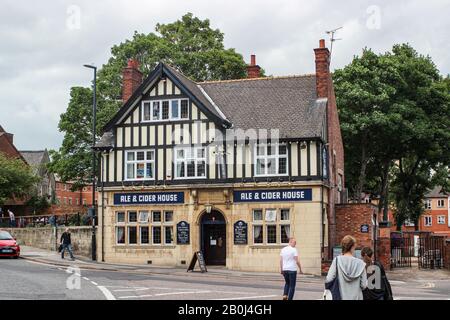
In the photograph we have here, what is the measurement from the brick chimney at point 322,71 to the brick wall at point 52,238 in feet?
48.6

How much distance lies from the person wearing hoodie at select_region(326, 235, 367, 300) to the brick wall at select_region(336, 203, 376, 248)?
72.4ft

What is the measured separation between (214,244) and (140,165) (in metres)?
5.66

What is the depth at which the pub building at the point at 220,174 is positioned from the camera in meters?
31.5

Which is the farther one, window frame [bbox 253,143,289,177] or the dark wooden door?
the dark wooden door

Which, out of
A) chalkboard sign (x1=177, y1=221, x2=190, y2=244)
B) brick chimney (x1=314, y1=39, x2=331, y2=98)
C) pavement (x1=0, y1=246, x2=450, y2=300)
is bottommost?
pavement (x1=0, y1=246, x2=450, y2=300)

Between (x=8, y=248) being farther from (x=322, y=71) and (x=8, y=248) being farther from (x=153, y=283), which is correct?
(x=322, y=71)

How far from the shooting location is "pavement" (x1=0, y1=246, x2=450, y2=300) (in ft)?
62.2

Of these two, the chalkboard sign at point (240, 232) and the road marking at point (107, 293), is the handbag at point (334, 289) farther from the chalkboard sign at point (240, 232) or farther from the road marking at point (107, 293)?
the chalkboard sign at point (240, 232)

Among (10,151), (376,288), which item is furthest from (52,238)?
(10,151)

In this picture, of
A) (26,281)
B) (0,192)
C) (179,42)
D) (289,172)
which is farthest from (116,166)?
(0,192)

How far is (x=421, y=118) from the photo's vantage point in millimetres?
42625

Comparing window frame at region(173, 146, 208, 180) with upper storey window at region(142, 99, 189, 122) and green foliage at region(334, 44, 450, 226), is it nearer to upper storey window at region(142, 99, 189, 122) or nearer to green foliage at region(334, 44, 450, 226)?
upper storey window at region(142, 99, 189, 122)

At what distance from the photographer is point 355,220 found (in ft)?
111

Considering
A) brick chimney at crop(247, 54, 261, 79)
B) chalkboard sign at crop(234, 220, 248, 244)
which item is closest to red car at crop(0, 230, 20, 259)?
chalkboard sign at crop(234, 220, 248, 244)
